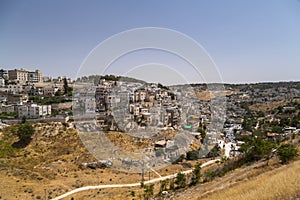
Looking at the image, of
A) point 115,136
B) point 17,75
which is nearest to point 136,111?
point 115,136

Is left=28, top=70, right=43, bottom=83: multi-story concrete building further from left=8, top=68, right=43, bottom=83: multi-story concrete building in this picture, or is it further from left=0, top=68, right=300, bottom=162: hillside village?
left=0, top=68, right=300, bottom=162: hillside village

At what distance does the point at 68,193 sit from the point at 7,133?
32.0ft

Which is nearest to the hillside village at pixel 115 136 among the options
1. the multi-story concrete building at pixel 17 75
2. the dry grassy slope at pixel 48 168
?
the dry grassy slope at pixel 48 168

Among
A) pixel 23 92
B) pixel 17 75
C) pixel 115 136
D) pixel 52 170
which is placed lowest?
pixel 52 170

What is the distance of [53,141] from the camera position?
16203 mm

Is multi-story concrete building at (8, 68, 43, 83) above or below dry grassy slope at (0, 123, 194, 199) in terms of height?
above

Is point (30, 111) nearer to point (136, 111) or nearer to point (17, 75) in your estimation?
point (136, 111)

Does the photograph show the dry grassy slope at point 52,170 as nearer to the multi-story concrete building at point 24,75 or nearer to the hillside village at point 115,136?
the hillside village at point 115,136

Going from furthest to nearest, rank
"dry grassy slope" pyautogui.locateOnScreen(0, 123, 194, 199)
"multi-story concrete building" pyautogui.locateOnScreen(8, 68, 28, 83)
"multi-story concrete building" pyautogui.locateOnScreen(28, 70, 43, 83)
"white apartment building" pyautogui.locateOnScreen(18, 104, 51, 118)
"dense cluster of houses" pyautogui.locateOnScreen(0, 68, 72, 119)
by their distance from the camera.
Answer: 1. "multi-story concrete building" pyautogui.locateOnScreen(28, 70, 43, 83)
2. "multi-story concrete building" pyautogui.locateOnScreen(8, 68, 28, 83)
3. "dense cluster of houses" pyautogui.locateOnScreen(0, 68, 72, 119)
4. "white apartment building" pyautogui.locateOnScreen(18, 104, 51, 118)
5. "dry grassy slope" pyautogui.locateOnScreen(0, 123, 194, 199)

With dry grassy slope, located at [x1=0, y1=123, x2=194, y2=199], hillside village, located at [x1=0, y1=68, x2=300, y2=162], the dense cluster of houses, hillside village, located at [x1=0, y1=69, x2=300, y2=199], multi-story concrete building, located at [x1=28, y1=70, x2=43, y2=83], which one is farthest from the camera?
multi-story concrete building, located at [x1=28, y1=70, x2=43, y2=83]

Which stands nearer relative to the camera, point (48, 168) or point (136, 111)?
point (48, 168)

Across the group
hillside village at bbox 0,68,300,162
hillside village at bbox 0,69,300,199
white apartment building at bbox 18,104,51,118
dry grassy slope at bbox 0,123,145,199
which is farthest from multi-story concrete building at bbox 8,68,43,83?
dry grassy slope at bbox 0,123,145,199

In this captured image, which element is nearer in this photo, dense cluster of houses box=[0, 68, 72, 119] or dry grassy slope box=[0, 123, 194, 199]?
dry grassy slope box=[0, 123, 194, 199]

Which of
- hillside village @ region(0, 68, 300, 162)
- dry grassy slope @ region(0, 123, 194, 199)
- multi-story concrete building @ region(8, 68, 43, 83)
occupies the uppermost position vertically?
multi-story concrete building @ region(8, 68, 43, 83)
